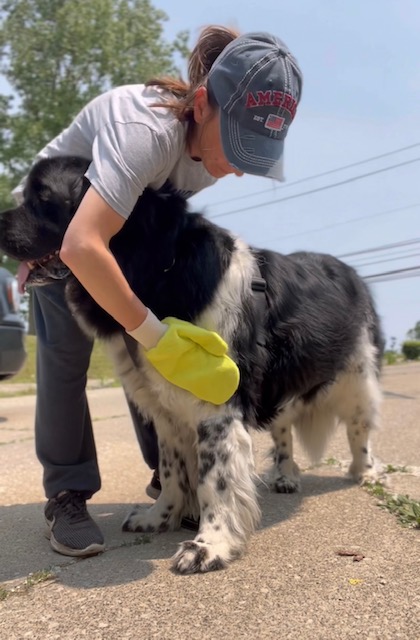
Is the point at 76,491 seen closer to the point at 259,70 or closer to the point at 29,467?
the point at 29,467

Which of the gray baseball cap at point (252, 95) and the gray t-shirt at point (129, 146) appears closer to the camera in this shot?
the gray t-shirt at point (129, 146)

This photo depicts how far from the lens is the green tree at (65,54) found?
2480cm

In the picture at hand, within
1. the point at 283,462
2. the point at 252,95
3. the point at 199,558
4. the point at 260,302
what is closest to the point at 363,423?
the point at 283,462

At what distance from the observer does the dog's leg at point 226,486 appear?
2.49 meters

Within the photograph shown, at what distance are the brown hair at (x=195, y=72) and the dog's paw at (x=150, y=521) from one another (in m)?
1.67

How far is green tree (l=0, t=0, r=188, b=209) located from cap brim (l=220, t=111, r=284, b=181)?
23.2 meters

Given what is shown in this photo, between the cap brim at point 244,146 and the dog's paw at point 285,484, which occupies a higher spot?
the cap brim at point 244,146

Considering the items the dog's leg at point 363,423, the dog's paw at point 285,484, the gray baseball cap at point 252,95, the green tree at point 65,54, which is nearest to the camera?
the gray baseball cap at point 252,95

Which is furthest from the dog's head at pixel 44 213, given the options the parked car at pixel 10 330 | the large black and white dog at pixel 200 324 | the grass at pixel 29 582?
the parked car at pixel 10 330

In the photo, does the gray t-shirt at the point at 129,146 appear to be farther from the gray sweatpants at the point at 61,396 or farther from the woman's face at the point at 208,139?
the gray sweatpants at the point at 61,396

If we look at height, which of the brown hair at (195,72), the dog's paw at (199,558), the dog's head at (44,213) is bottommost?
the dog's paw at (199,558)

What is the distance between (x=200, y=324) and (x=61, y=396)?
72 centimetres

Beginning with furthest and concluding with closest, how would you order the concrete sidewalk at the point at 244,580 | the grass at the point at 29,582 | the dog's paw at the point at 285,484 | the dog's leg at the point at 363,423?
1. the dog's leg at the point at 363,423
2. the dog's paw at the point at 285,484
3. the grass at the point at 29,582
4. the concrete sidewalk at the point at 244,580

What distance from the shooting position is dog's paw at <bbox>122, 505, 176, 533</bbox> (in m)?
2.96
